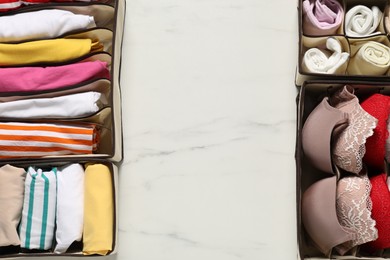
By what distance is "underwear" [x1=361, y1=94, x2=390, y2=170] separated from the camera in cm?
110

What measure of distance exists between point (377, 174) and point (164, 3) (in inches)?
23.5

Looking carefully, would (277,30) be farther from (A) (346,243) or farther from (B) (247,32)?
(A) (346,243)

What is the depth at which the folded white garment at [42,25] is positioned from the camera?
1192 millimetres

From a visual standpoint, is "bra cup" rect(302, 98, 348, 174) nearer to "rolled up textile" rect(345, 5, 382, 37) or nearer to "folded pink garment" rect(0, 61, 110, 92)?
"rolled up textile" rect(345, 5, 382, 37)

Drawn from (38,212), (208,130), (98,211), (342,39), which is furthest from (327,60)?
(38,212)

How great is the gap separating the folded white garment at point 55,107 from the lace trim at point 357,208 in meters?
0.51

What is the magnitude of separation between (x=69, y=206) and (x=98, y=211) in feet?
0.19

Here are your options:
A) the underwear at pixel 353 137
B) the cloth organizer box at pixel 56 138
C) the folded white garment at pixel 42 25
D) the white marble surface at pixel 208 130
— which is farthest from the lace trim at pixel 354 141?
the folded white garment at pixel 42 25

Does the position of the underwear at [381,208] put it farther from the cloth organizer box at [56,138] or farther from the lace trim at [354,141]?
the cloth organizer box at [56,138]

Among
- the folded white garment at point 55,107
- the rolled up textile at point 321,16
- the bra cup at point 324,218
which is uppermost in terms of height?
the rolled up textile at point 321,16

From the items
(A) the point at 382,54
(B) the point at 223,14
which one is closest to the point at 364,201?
(A) the point at 382,54

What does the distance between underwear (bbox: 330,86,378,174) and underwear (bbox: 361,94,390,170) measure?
0.02 metres

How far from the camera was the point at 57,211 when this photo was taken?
1.15 m

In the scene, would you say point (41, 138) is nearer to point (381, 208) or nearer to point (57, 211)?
point (57, 211)
